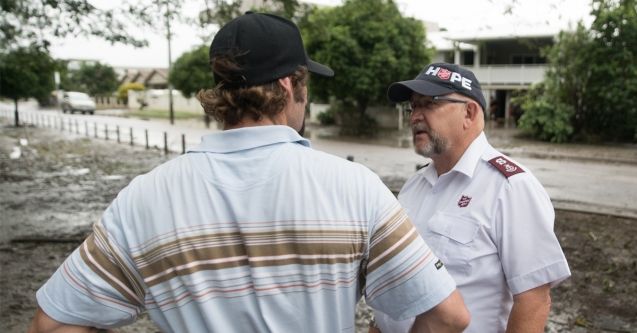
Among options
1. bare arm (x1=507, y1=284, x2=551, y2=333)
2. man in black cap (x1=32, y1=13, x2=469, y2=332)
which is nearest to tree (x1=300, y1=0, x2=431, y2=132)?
bare arm (x1=507, y1=284, x2=551, y2=333)

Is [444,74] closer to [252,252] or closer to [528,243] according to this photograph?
[528,243]

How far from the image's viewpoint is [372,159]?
16.2m

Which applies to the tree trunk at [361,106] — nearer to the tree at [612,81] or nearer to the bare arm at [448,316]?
the tree at [612,81]

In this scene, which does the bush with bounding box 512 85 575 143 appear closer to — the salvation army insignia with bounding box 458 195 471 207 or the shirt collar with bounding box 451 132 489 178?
the shirt collar with bounding box 451 132 489 178

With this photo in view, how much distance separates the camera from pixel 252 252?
1.31 meters

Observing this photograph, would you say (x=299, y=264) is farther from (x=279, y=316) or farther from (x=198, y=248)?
(x=198, y=248)

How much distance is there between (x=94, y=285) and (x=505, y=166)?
1510mm

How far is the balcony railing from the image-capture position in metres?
27.9

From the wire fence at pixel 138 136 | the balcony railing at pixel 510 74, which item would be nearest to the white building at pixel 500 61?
the balcony railing at pixel 510 74

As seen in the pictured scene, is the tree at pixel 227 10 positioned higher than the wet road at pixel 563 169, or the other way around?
the tree at pixel 227 10

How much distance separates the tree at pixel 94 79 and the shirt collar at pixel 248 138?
69.8 m

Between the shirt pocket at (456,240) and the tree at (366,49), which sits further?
the tree at (366,49)

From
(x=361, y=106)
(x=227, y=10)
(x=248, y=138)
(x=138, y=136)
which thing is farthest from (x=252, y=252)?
(x=138, y=136)

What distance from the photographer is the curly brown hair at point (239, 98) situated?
1.40m
